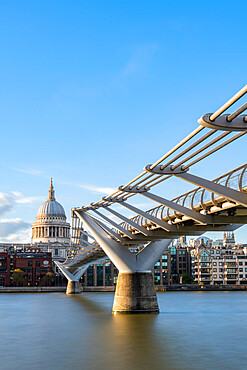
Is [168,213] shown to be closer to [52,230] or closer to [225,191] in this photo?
[225,191]

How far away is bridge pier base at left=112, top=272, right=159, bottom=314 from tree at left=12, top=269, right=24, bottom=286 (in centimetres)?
7476

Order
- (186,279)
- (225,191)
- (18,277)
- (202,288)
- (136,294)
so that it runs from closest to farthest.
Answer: (225,191) < (136,294) < (202,288) < (18,277) < (186,279)

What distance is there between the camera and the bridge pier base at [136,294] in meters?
36.3

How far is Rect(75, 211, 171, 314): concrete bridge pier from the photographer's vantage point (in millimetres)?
36469

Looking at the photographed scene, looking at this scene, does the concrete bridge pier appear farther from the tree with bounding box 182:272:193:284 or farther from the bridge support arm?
the tree with bounding box 182:272:193:284

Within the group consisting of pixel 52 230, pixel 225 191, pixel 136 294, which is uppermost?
pixel 52 230

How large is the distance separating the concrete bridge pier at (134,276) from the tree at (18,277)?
2894 inches

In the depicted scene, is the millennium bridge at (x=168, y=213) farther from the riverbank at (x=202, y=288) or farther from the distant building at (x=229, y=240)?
the distant building at (x=229, y=240)

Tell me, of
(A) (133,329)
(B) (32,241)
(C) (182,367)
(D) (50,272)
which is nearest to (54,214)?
(B) (32,241)

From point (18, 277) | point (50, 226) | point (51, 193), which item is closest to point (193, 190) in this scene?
point (18, 277)

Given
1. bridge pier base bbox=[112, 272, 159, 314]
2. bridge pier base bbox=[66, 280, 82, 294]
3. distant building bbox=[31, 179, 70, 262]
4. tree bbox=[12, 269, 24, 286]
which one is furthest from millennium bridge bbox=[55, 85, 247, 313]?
distant building bbox=[31, 179, 70, 262]

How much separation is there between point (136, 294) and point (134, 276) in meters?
1.40

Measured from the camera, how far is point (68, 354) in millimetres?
22016

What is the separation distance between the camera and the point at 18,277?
4274 inches
